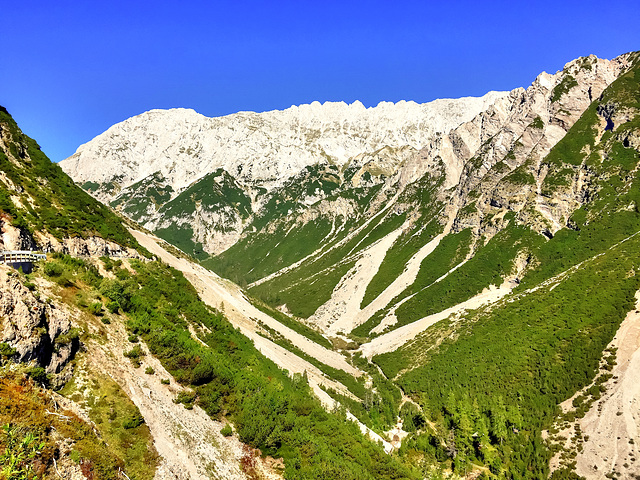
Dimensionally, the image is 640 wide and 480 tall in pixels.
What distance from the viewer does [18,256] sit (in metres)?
26.1

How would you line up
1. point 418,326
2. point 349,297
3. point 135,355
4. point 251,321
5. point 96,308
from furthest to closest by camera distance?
1. point 349,297
2. point 418,326
3. point 251,321
4. point 96,308
5. point 135,355

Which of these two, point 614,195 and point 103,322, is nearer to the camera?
point 103,322

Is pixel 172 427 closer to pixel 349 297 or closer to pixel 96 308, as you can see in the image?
pixel 96 308

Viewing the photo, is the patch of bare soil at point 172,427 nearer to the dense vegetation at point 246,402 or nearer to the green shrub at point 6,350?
the dense vegetation at point 246,402

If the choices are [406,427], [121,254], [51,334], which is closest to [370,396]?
[406,427]

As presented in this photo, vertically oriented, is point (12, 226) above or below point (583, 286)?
above

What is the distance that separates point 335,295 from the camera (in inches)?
6535

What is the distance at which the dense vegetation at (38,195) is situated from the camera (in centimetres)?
3609

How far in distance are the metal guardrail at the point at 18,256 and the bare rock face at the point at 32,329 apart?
16.1 feet

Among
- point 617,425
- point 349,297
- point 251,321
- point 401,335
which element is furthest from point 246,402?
point 349,297

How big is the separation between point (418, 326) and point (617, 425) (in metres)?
65.0

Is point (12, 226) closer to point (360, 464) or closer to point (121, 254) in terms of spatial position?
point (121, 254)

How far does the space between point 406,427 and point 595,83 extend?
177987 millimetres

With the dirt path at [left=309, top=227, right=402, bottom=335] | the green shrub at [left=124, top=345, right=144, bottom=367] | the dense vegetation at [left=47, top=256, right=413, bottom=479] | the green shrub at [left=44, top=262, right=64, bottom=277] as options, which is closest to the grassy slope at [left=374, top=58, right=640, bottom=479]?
the dense vegetation at [left=47, top=256, right=413, bottom=479]
